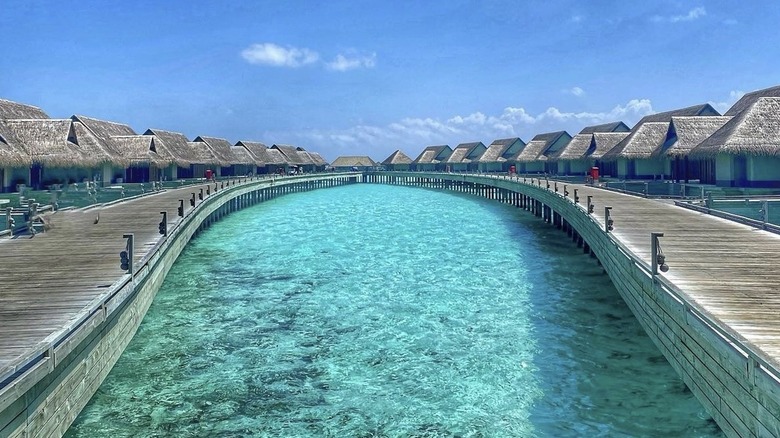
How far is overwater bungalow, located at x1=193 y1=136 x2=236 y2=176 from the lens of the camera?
63625 millimetres

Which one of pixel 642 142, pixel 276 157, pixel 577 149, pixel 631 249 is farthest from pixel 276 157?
pixel 631 249

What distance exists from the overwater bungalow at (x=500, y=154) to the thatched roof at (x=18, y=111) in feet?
194

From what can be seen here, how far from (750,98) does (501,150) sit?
1931 inches


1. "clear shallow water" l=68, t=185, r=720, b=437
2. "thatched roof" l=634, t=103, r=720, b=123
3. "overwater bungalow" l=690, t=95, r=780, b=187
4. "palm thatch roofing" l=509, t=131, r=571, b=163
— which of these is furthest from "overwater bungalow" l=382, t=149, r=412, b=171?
"clear shallow water" l=68, t=185, r=720, b=437

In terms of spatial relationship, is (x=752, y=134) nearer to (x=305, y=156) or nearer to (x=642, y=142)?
(x=642, y=142)

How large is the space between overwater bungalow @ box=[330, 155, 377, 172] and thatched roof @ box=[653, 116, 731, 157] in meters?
93.9

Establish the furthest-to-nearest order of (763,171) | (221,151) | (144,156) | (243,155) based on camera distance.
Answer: (243,155)
(221,151)
(144,156)
(763,171)

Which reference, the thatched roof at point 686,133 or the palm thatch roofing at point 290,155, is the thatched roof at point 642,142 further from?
the palm thatch roofing at point 290,155

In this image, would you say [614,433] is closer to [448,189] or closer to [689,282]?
[689,282]

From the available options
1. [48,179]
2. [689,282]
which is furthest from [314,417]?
[48,179]

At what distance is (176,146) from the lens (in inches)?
2185

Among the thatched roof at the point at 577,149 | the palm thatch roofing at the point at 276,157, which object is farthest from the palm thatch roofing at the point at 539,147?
the palm thatch roofing at the point at 276,157

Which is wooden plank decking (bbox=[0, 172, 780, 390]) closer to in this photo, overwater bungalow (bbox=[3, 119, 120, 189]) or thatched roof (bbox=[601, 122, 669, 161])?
overwater bungalow (bbox=[3, 119, 120, 189])

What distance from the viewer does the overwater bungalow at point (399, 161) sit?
119 m
